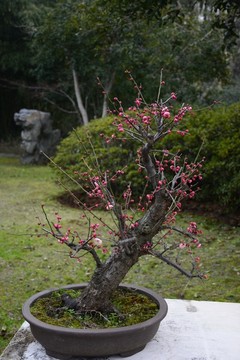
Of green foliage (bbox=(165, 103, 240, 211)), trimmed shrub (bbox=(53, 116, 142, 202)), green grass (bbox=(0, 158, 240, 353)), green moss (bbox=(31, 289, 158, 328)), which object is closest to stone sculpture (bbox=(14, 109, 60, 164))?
trimmed shrub (bbox=(53, 116, 142, 202))

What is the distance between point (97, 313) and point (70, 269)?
8.30ft

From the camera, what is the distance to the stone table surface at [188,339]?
190 cm

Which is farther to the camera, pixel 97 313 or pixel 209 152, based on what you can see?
pixel 209 152

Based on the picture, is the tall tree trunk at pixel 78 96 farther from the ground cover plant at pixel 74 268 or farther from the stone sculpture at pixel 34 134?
the ground cover plant at pixel 74 268

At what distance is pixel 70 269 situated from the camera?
14.8 ft

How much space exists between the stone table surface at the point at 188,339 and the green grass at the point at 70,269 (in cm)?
82

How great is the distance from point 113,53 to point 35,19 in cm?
309

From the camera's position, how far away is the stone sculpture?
1237 centimetres

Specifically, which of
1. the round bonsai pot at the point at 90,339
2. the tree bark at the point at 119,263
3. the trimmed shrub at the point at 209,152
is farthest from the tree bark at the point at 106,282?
the trimmed shrub at the point at 209,152

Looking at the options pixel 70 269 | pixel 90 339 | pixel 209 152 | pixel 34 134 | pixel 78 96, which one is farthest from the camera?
pixel 78 96

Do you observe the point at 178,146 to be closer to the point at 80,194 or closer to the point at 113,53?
the point at 80,194

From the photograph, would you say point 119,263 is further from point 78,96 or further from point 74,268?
point 78,96

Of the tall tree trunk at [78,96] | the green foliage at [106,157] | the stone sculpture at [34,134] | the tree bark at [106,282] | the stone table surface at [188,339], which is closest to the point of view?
the stone table surface at [188,339]

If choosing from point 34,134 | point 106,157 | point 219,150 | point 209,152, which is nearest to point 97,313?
point 219,150
